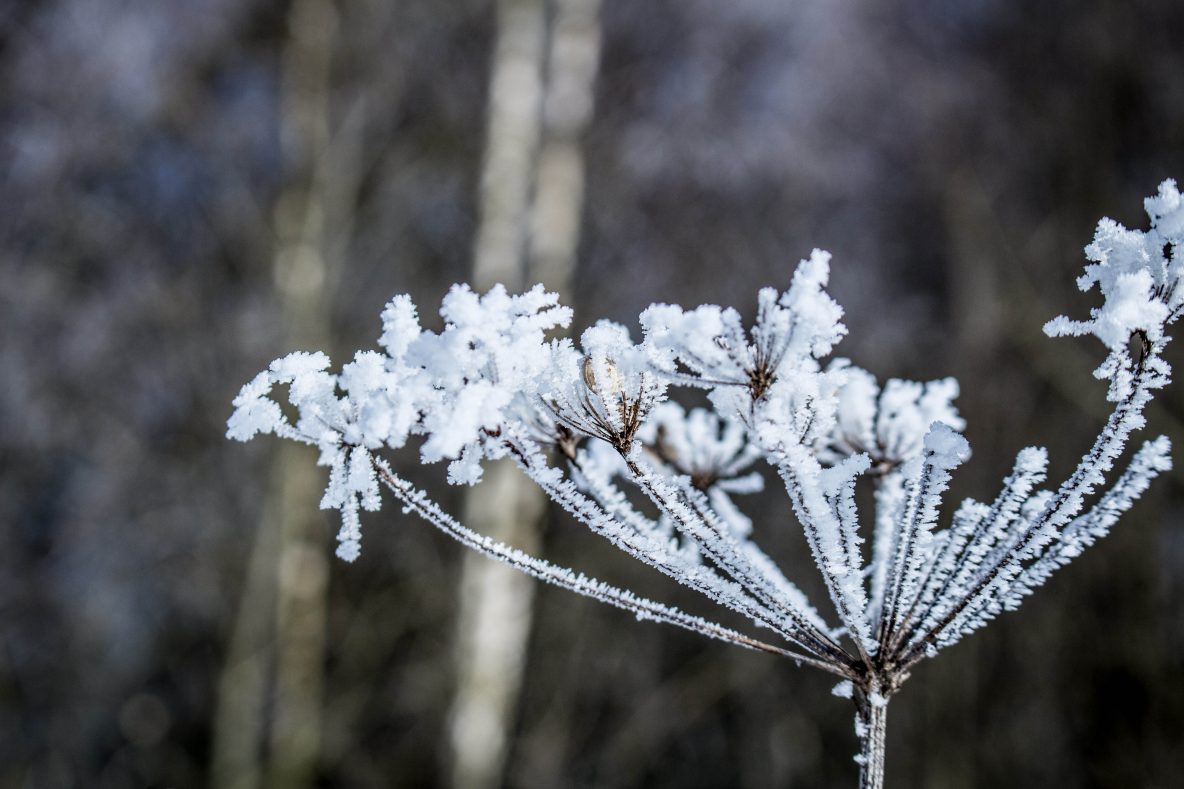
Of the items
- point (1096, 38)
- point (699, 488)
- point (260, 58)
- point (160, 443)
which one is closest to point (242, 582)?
point (160, 443)

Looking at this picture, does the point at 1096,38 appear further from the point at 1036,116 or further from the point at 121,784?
the point at 121,784

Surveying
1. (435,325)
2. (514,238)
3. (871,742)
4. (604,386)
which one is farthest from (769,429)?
(435,325)

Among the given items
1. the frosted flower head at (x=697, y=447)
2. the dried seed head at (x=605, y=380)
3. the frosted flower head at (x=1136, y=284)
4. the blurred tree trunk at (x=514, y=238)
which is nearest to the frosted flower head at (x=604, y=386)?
the dried seed head at (x=605, y=380)

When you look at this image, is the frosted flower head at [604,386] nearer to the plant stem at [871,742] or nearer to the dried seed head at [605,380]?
the dried seed head at [605,380]

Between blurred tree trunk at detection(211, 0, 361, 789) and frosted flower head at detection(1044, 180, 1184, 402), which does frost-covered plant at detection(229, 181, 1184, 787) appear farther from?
blurred tree trunk at detection(211, 0, 361, 789)

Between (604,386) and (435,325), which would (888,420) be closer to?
(604,386)

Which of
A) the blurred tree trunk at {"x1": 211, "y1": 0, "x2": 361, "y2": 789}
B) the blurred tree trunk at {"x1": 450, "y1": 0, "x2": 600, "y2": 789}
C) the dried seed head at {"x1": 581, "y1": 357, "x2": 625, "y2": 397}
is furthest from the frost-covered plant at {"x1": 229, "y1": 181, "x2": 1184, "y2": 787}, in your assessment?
the blurred tree trunk at {"x1": 211, "y1": 0, "x2": 361, "y2": 789}
